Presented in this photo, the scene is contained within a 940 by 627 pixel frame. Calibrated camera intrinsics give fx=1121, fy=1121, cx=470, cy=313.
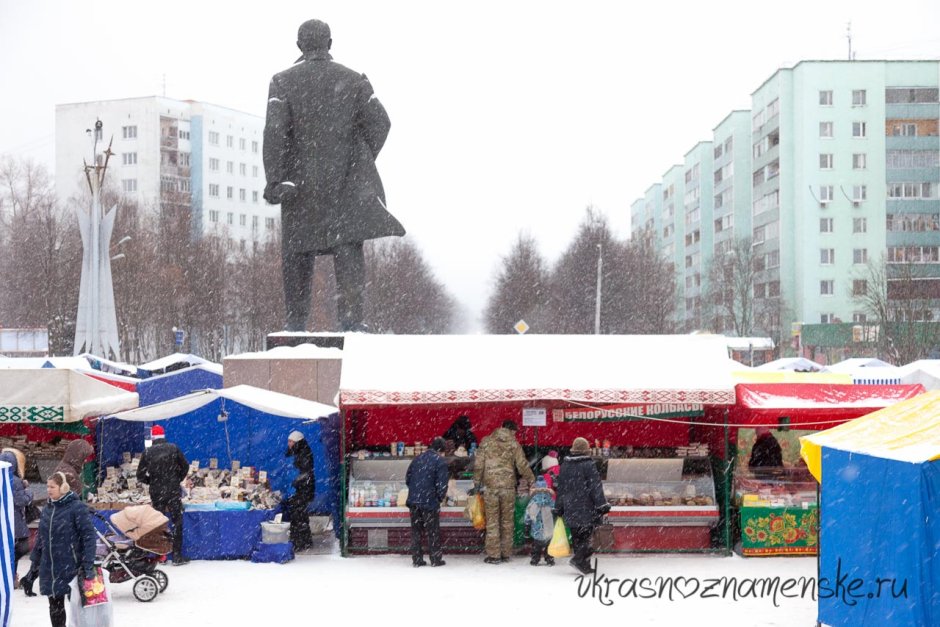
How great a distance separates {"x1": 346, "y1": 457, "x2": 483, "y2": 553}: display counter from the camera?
44.9ft

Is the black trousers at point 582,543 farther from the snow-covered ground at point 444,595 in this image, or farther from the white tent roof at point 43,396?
the white tent roof at point 43,396

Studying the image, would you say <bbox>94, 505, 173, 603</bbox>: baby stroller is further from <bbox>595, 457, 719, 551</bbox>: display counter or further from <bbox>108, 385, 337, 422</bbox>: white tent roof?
<bbox>595, 457, 719, 551</bbox>: display counter

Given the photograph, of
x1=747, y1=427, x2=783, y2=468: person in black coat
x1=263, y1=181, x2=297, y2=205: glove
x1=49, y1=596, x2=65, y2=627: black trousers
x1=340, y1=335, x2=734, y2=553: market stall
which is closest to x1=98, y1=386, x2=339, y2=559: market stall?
x1=340, y1=335, x2=734, y2=553: market stall

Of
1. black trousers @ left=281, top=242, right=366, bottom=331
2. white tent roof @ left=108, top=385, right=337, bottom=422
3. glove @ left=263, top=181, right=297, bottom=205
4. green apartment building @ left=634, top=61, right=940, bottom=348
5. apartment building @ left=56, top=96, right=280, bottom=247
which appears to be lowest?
white tent roof @ left=108, top=385, right=337, bottom=422

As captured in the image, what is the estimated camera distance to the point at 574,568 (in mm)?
12734

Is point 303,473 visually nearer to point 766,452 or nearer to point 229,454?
point 229,454

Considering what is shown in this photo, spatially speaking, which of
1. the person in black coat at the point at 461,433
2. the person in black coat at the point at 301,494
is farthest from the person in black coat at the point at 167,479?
the person in black coat at the point at 461,433

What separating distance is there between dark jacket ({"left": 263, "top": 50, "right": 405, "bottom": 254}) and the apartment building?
73.9 meters

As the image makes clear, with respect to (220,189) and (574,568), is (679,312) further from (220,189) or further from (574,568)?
(574,568)

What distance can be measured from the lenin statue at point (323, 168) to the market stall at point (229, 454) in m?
2.49

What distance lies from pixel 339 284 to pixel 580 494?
7.41 metres

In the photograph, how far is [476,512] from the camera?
43.3 feet

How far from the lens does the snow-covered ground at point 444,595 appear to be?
1030 centimetres

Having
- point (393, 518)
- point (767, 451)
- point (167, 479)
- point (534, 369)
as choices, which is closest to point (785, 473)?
point (767, 451)
